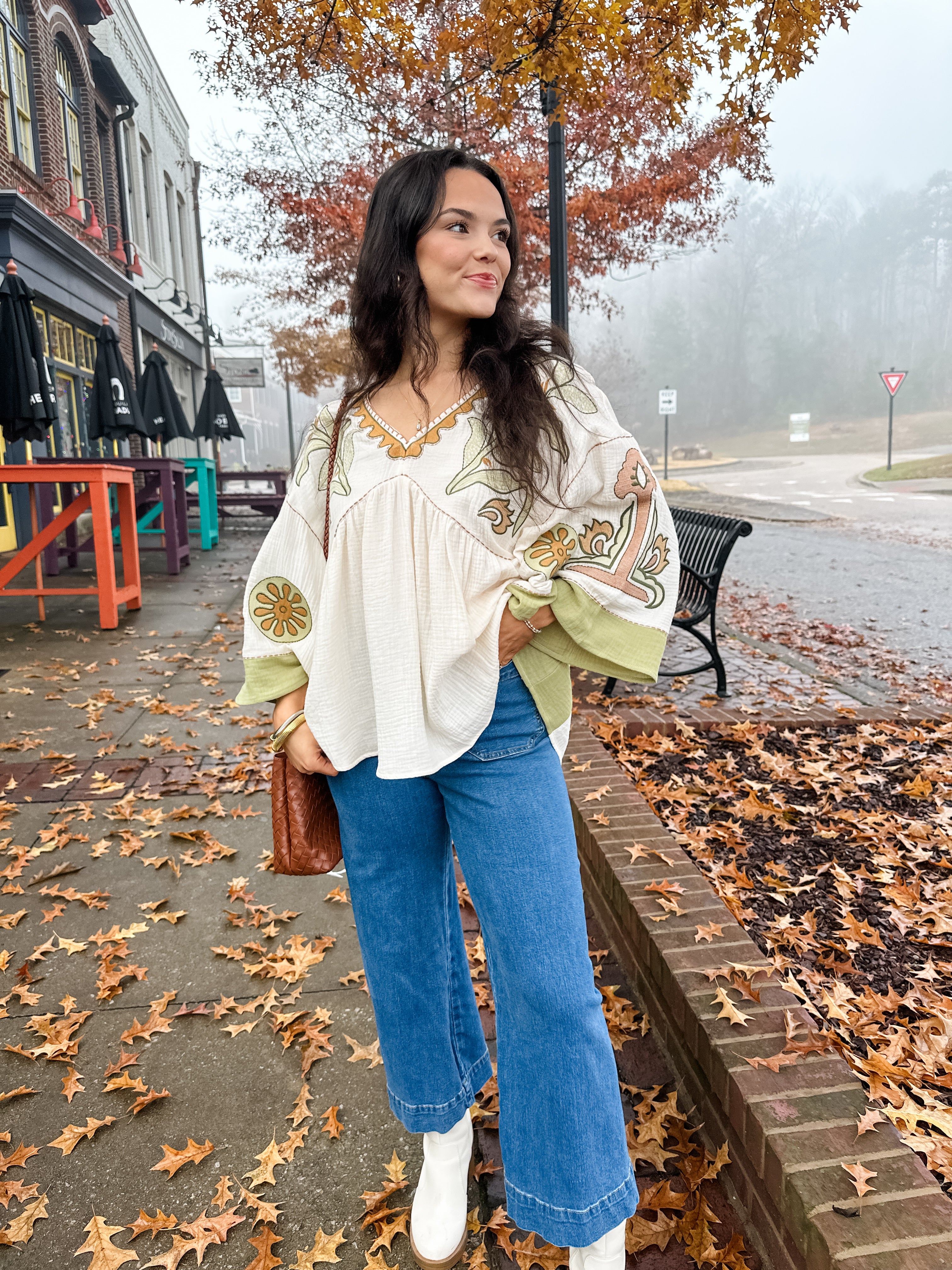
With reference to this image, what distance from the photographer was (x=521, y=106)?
955 cm

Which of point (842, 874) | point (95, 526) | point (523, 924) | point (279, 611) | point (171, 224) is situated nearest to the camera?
point (523, 924)

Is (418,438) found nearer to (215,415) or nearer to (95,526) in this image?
(95,526)

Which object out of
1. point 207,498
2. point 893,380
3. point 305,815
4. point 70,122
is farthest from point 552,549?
point 893,380

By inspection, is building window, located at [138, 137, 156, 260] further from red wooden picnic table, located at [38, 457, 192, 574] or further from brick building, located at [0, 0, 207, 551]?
red wooden picnic table, located at [38, 457, 192, 574]

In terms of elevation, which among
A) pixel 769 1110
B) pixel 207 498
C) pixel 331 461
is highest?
pixel 331 461

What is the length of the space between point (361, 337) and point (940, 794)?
3102mm

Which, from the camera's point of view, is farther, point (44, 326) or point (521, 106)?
point (44, 326)

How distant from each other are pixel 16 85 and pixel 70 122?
2.83 metres

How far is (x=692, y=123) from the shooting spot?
37.9 feet

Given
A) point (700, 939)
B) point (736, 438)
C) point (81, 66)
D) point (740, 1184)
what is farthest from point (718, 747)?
point (736, 438)

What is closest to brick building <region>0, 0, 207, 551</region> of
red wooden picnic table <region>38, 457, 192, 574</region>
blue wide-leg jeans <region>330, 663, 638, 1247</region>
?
red wooden picnic table <region>38, 457, 192, 574</region>

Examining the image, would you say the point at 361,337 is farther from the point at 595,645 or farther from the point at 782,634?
the point at 782,634

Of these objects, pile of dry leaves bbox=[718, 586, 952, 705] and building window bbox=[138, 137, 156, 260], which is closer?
pile of dry leaves bbox=[718, 586, 952, 705]

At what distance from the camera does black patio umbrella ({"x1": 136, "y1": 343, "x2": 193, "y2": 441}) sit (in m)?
13.3
